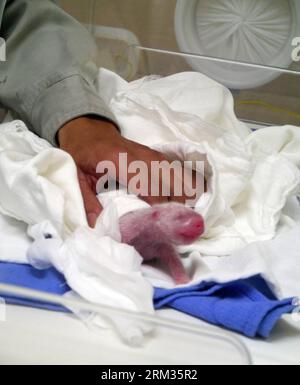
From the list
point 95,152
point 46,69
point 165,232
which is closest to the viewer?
point 165,232

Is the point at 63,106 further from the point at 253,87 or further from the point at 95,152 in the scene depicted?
the point at 253,87

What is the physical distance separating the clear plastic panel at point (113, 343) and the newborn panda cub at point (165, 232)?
12 cm

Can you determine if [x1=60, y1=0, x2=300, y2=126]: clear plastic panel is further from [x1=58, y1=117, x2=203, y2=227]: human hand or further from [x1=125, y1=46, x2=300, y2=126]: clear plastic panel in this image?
[x1=58, y1=117, x2=203, y2=227]: human hand

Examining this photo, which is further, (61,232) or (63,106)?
(63,106)

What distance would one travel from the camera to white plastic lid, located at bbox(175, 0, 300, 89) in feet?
3.80

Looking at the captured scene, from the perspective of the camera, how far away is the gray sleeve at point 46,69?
76 cm

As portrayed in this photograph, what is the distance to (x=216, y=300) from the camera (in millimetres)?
506

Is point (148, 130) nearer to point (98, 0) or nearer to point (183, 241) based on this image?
point (183, 241)

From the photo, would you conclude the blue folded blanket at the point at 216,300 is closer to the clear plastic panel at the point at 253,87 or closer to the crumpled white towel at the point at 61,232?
the crumpled white towel at the point at 61,232

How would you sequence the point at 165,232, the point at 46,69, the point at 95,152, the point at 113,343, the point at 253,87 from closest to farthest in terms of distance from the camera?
the point at 113,343 → the point at 165,232 → the point at 95,152 → the point at 46,69 → the point at 253,87

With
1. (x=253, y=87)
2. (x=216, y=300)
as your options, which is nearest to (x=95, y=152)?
(x=216, y=300)

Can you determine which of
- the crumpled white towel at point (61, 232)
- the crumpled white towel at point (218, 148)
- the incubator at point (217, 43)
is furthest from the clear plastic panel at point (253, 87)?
the crumpled white towel at point (61, 232)

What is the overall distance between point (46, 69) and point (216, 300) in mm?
486

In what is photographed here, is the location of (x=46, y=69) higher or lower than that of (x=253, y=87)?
higher
